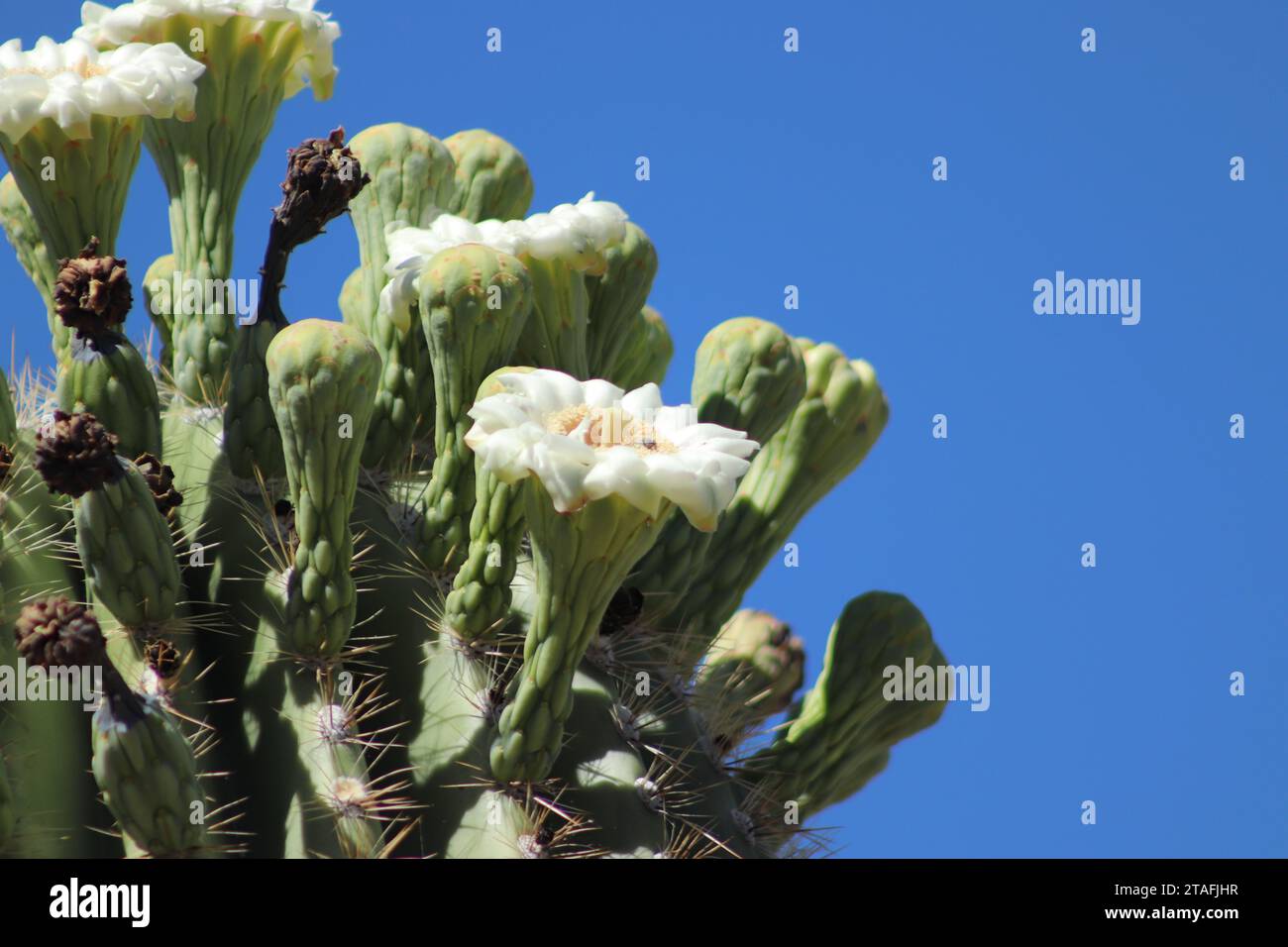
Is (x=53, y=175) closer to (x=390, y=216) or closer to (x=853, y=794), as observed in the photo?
(x=390, y=216)

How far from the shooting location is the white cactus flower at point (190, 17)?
5.45 meters

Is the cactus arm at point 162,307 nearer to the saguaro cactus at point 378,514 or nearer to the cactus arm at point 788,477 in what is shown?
the saguaro cactus at point 378,514

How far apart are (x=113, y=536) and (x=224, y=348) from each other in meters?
0.97

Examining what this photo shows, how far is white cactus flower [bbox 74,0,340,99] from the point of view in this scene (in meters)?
5.45

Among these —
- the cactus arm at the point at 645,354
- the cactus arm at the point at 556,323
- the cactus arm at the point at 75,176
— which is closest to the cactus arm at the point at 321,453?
the cactus arm at the point at 556,323

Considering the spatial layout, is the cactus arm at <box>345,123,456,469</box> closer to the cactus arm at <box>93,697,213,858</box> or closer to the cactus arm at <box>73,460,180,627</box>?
the cactus arm at <box>73,460,180,627</box>

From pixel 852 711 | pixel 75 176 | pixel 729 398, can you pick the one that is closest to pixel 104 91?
pixel 75 176

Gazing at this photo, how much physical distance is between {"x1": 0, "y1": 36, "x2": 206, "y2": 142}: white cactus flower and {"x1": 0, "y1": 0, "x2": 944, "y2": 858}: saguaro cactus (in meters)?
0.02

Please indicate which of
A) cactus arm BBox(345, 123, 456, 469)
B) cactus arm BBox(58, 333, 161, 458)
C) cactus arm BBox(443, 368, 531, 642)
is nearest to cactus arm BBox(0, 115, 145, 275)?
cactus arm BBox(58, 333, 161, 458)

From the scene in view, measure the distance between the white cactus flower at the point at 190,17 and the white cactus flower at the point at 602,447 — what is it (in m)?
1.69

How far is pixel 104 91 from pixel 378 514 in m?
1.34

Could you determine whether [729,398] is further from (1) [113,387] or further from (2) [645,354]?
(1) [113,387]

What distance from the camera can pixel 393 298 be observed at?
5.27m
